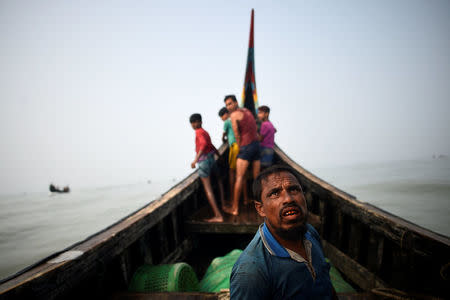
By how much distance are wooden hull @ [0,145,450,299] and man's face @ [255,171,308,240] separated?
0.93 meters

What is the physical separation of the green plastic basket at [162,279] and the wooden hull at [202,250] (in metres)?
0.11

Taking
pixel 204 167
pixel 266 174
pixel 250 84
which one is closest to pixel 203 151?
pixel 204 167

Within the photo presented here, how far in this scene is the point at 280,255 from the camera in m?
0.89

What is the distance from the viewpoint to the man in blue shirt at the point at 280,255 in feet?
2.58

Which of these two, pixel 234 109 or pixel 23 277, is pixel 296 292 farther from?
pixel 234 109

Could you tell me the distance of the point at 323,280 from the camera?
0.95 metres

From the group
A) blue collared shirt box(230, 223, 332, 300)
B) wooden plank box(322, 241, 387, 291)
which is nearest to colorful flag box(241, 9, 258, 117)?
wooden plank box(322, 241, 387, 291)

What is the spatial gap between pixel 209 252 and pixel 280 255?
8.70ft

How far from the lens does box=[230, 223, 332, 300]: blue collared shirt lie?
77 centimetres

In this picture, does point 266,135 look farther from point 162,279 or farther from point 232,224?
point 162,279

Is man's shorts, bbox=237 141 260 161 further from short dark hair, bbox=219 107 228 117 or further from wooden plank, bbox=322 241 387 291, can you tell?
wooden plank, bbox=322 241 387 291

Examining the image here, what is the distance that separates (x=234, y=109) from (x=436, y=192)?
1718 cm

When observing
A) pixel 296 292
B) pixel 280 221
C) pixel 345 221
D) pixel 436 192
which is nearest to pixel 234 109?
pixel 345 221

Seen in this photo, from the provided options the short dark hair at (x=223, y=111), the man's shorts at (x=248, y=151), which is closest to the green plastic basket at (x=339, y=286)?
the man's shorts at (x=248, y=151)
